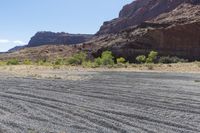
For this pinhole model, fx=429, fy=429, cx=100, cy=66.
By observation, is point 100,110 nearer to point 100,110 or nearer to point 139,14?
point 100,110

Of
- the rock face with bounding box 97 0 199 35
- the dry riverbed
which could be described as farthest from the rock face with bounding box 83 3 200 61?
the dry riverbed

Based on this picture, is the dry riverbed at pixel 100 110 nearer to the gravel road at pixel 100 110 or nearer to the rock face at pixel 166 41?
the gravel road at pixel 100 110

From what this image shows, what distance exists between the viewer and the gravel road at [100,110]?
416 inches

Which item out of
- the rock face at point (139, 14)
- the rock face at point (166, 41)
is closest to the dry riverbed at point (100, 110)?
the rock face at point (166, 41)

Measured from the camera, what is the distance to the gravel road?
10578 millimetres

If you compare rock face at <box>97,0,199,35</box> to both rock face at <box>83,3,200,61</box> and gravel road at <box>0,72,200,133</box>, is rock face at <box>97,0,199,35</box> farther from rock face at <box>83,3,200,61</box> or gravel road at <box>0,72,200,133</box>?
gravel road at <box>0,72,200,133</box>

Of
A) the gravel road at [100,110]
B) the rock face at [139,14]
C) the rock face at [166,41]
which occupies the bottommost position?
the gravel road at [100,110]

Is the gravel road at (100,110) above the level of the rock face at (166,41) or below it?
below

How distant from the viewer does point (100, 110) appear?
43.2 feet

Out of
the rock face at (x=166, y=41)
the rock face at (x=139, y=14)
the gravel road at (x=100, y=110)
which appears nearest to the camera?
the gravel road at (x=100, y=110)

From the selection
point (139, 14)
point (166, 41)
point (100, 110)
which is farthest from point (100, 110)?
point (139, 14)

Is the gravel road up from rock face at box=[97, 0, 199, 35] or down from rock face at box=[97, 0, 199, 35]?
down

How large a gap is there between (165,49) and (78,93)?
55.8 m

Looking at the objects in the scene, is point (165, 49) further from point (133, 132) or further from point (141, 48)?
point (133, 132)
